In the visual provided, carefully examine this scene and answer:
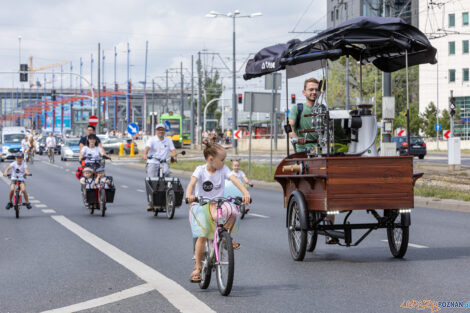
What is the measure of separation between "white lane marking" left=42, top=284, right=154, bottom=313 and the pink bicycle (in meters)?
0.59

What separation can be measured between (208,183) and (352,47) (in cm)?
471

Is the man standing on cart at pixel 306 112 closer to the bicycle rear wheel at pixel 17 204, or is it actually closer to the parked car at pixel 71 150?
the bicycle rear wheel at pixel 17 204

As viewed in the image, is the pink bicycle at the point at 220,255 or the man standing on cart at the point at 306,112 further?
the man standing on cart at the point at 306,112

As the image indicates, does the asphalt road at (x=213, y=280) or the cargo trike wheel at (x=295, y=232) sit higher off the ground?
the cargo trike wheel at (x=295, y=232)

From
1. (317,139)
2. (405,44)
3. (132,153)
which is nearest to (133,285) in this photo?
(317,139)

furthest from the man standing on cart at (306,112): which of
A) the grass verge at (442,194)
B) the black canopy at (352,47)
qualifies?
the grass verge at (442,194)

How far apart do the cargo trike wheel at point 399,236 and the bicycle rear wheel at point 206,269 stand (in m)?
2.73

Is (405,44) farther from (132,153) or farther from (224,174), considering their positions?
(132,153)

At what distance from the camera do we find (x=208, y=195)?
767 centimetres

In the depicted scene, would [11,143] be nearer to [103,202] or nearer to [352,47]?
[103,202]

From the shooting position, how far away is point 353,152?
9.93 meters

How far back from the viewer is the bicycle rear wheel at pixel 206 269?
7.57 m

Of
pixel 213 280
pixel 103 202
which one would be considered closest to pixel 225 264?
pixel 213 280

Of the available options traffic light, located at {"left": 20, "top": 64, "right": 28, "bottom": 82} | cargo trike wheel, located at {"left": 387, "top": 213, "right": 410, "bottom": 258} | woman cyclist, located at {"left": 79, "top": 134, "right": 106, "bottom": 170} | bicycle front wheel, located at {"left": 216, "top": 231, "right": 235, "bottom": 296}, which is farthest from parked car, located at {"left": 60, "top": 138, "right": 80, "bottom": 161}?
bicycle front wheel, located at {"left": 216, "top": 231, "right": 235, "bottom": 296}
